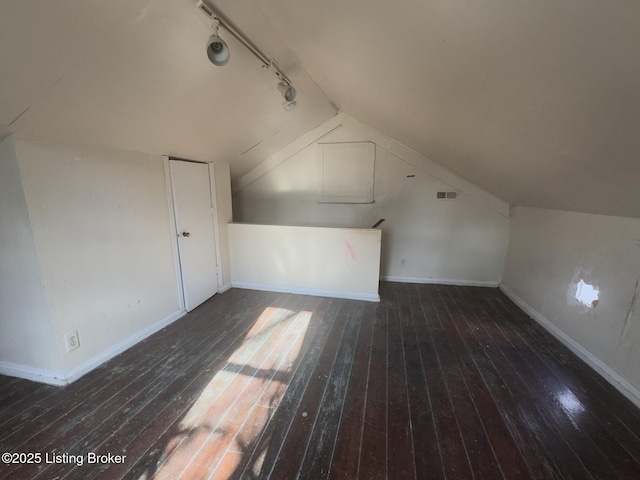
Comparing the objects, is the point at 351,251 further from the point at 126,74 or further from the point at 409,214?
the point at 126,74

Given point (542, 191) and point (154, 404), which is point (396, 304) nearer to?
point (542, 191)

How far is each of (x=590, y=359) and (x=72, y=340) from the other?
398cm

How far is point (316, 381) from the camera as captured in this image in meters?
1.93

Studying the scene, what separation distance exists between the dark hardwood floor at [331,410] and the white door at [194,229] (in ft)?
1.98

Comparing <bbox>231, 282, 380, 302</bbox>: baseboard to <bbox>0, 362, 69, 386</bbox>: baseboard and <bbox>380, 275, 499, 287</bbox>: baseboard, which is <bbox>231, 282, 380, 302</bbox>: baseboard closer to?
<bbox>380, 275, 499, 287</bbox>: baseboard

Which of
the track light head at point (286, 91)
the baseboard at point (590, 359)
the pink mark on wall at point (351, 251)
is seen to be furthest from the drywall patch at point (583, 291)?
the track light head at point (286, 91)

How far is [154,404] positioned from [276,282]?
2.04 metres

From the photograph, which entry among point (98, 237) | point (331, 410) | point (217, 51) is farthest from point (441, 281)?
point (98, 237)

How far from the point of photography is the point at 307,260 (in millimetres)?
3490

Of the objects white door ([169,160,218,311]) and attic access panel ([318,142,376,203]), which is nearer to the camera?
white door ([169,160,218,311])

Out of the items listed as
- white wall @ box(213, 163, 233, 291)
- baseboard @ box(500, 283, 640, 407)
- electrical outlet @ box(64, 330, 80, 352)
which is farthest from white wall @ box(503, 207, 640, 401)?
electrical outlet @ box(64, 330, 80, 352)

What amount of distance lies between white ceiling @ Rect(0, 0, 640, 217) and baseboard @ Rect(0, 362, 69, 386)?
1641 millimetres

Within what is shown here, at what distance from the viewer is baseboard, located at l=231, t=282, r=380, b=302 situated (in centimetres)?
336

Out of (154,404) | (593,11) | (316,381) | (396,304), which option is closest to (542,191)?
(396,304)
